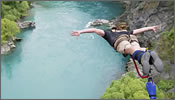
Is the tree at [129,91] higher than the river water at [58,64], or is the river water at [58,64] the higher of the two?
the tree at [129,91]

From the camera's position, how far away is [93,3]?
80.9 feet

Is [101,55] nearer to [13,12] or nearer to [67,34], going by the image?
[67,34]

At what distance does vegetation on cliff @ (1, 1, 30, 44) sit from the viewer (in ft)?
56.7

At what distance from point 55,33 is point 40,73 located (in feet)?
12.9

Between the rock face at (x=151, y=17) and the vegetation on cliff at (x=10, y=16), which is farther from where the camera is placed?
the vegetation on cliff at (x=10, y=16)

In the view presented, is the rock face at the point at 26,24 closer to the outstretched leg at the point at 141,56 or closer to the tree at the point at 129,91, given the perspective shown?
Answer: the tree at the point at 129,91

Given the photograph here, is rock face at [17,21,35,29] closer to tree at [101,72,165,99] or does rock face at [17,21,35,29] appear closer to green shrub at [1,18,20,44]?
green shrub at [1,18,20,44]

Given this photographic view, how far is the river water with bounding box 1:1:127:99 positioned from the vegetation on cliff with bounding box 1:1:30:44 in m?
0.96

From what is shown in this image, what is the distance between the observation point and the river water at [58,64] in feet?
46.6

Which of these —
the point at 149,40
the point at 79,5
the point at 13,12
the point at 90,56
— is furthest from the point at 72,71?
the point at 79,5

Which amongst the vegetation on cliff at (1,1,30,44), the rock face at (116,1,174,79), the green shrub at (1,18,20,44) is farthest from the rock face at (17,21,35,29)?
the rock face at (116,1,174,79)

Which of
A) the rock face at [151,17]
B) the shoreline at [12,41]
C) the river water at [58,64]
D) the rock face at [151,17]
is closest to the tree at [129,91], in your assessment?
the river water at [58,64]

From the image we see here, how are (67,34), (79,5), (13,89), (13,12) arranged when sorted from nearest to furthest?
(13,89), (67,34), (13,12), (79,5)

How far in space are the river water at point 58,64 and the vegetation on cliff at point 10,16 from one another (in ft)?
3.17
